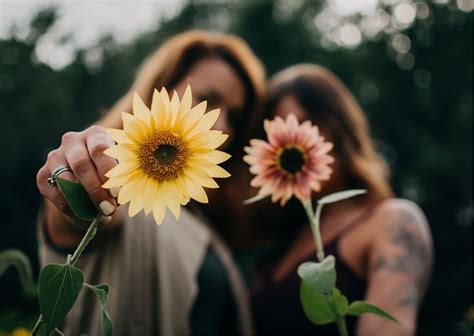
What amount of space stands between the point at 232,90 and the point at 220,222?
2.26ft

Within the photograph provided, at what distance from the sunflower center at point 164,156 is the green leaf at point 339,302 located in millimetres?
213

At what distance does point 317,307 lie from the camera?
0.59m

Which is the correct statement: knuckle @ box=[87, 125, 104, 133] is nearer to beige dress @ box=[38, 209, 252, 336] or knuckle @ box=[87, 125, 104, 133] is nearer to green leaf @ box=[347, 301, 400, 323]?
green leaf @ box=[347, 301, 400, 323]

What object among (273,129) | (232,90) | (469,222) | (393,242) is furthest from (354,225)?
(469,222)

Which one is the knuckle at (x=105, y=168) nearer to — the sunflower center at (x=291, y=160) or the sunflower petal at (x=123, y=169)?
the sunflower petal at (x=123, y=169)

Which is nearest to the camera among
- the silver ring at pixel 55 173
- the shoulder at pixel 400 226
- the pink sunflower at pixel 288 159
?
the silver ring at pixel 55 173

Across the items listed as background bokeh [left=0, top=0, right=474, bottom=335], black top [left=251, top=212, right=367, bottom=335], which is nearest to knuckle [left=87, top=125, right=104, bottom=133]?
black top [left=251, top=212, right=367, bottom=335]

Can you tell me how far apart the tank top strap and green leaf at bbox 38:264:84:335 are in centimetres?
145

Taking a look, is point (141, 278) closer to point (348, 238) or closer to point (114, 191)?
point (348, 238)

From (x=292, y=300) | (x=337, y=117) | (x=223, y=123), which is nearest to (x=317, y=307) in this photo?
(x=292, y=300)

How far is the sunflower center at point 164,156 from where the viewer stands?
1.65 feet

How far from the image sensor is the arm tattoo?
141 cm

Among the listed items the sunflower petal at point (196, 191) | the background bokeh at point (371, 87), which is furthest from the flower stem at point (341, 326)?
the background bokeh at point (371, 87)

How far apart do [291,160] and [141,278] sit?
871mm
